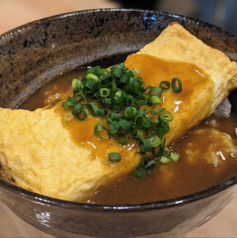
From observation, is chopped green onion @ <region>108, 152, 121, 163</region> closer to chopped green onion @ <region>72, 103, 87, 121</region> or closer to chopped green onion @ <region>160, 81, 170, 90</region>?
chopped green onion @ <region>72, 103, 87, 121</region>

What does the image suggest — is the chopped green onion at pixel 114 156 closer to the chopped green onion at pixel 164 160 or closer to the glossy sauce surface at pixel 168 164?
the glossy sauce surface at pixel 168 164

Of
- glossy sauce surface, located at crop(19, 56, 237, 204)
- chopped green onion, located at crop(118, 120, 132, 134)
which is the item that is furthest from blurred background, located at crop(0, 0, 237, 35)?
chopped green onion, located at crop(118, 120, 132, 134)

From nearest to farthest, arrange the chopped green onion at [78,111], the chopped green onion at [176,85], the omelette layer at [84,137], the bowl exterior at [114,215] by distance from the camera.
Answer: the bowl exterior at [114,215], the omelette layer at [84,137], the chopped green onion at [78,111], the chopped green onion at [176,85]

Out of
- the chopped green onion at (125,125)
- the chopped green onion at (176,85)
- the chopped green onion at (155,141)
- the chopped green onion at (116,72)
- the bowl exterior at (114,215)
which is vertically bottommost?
the bowl exterior at (114,215)

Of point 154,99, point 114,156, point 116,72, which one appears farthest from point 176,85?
point 114,156

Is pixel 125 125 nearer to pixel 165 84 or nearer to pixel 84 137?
pixel 84 137

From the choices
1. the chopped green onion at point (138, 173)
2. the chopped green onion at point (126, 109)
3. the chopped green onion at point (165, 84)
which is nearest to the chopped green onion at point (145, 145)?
the chopped green onion at point (126, 109)

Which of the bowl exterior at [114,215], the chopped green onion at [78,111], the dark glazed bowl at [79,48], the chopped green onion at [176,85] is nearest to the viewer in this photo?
the bowl exterior at [114,215]
